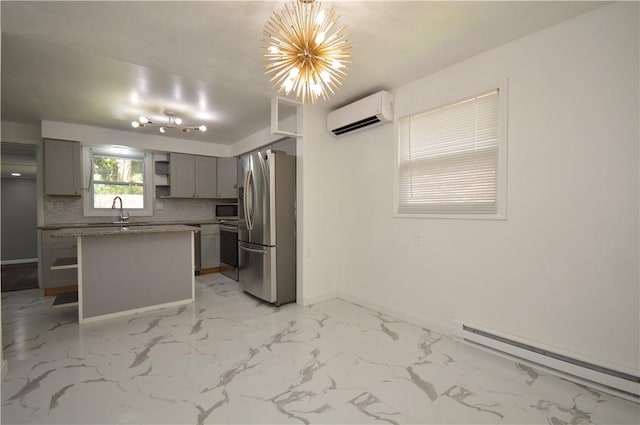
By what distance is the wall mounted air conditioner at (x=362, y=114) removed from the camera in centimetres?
310

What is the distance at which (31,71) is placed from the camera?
2811mm

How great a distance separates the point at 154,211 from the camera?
5.57m

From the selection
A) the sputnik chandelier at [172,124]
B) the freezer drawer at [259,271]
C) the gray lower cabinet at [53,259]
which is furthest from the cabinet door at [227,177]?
the gray lower cabinet at [53,259]

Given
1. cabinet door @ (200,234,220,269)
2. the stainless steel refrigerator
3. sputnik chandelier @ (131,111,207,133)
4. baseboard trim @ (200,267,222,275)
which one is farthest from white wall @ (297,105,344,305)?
baseboard trim @ (200,267,222,275)

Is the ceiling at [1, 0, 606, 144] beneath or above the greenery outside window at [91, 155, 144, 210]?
above

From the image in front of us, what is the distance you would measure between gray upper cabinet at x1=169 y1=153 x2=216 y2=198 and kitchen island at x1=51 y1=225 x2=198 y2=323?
2.17m

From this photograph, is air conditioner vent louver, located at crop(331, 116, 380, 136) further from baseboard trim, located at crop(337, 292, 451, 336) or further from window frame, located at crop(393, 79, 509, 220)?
baseboard trim, located at crop(337, 292, 451, 336)

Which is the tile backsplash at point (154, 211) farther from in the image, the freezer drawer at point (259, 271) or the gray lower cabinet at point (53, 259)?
the freezer drawer at point (259, 271)

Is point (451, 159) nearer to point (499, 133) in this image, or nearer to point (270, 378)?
point (499, 133)

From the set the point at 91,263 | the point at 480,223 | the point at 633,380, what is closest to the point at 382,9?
the point at 480,223

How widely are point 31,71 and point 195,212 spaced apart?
348cm

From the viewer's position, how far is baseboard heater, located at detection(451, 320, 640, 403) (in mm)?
1771

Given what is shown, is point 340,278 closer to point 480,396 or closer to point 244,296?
point 244,296

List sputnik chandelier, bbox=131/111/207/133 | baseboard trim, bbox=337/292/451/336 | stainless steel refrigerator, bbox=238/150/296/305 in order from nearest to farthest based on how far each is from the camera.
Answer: baseboard trim, bbox=337/292/451/336, stainless steel refrigerator, bbox=238/150/296/305, sputnik chandelier, bbox=131/111/207/133
